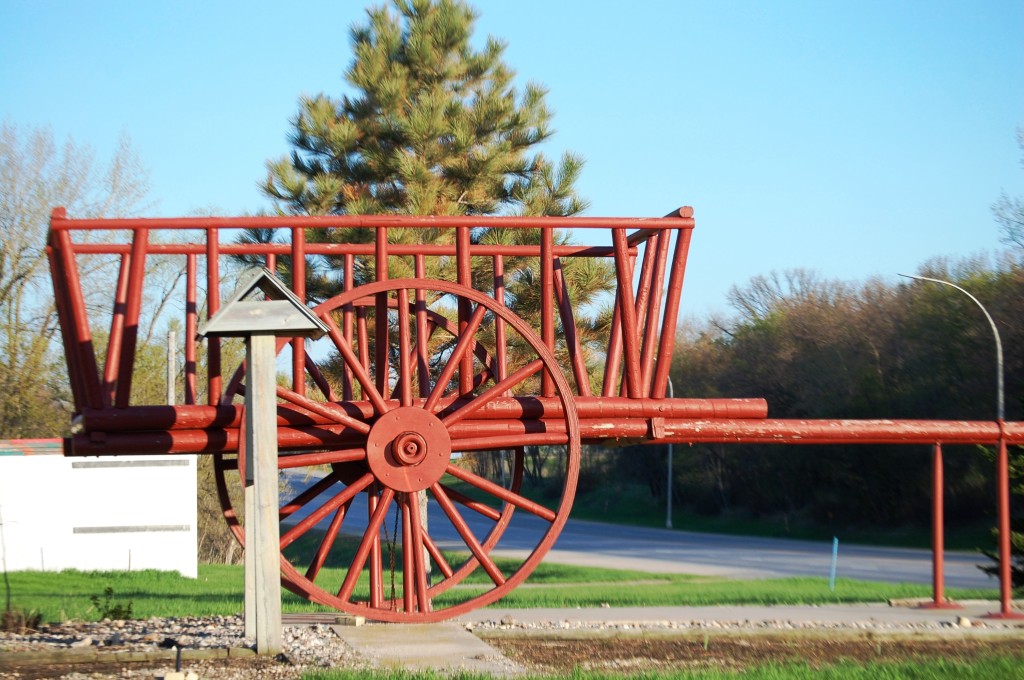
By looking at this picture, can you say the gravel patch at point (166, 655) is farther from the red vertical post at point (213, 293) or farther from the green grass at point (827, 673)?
the red vertical post at point (213, 293)

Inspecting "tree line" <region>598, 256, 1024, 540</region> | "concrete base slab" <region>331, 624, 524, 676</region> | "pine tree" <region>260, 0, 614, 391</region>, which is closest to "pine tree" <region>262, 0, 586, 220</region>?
"pine tree" <region>260, 0, 614, 391</region>

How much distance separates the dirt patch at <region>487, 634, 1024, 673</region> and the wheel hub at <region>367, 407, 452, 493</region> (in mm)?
1343

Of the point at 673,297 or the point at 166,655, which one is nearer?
the point at 166,655

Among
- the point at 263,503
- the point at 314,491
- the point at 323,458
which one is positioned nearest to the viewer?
the point at 263,503

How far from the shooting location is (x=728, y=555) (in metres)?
32.0

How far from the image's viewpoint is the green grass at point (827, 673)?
22.7ft

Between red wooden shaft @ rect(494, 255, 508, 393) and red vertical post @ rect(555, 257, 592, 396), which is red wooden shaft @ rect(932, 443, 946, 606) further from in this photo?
red wooden shaft @ rect(494, 255, 508, 393)

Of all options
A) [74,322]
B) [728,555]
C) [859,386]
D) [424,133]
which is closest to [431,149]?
[424,133]

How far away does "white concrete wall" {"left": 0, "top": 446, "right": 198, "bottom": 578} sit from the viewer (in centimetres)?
2267

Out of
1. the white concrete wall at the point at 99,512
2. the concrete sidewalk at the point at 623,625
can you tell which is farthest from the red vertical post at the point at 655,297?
the white concrete wall at the point at 99,512

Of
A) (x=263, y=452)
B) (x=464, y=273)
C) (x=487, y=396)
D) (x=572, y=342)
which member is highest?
(x=464, y=273)

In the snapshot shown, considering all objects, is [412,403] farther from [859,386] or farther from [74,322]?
[859,386]

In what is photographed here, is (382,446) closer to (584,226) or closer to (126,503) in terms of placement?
(584,226)

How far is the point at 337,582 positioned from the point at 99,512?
6.74 m
